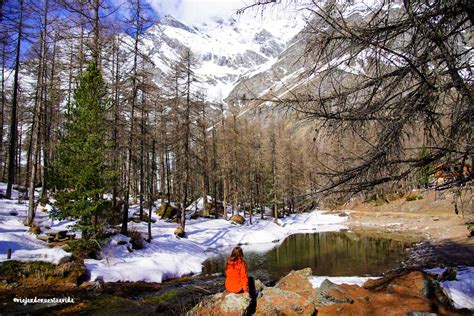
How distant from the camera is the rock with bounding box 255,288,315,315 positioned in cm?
743

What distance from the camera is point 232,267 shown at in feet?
24.7

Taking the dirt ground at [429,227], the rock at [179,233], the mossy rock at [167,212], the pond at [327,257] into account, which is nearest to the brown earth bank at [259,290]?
the dirt ground at [429,227]

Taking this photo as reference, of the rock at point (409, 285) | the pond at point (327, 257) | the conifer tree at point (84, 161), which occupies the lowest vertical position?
the pond at point (327, 257)

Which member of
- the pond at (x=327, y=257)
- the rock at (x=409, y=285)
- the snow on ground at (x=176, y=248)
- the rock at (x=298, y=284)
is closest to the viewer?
the rock at (x=409, y=285)

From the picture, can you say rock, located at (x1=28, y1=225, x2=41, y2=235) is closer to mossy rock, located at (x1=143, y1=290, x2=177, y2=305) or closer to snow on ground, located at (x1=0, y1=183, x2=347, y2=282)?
snow on ground, located at (x1=0, y1=183, x2=347, y2=282)

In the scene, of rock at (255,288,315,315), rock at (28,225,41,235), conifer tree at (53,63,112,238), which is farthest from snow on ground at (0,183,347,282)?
rock at (255,288,315,315)

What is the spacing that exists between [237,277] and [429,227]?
2800 centimetres

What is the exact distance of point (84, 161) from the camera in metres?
13.3

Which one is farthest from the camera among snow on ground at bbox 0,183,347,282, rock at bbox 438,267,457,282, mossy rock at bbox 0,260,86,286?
snow on ground at bbox 0,183,347,282

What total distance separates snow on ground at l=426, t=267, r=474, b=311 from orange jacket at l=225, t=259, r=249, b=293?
16.2 ft

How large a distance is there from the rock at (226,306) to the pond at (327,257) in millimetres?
7655

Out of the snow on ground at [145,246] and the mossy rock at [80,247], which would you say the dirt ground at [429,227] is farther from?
the mossy rock at [80,247]

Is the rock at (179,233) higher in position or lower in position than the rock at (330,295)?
lower

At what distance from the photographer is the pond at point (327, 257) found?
1605 cm
